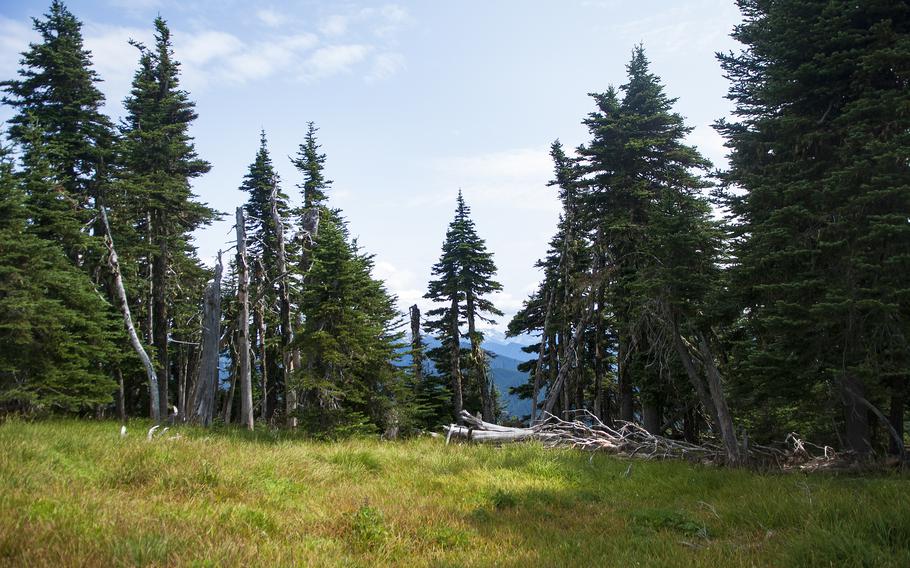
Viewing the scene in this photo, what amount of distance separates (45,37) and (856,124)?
27292mm

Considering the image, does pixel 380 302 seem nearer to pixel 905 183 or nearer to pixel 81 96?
pixel 905 183

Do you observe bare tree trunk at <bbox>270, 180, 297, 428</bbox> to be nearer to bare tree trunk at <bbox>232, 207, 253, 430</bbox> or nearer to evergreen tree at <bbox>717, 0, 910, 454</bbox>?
bare tree trunk at <bbox>232, 207, 253, 430</bbox>

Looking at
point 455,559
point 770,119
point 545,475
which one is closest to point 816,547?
point 455,559

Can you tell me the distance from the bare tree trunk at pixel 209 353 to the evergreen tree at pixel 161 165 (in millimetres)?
4609

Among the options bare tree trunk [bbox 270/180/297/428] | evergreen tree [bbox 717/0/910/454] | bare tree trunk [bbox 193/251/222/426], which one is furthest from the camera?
bare tree trunk [bbox 270/180/297/428]

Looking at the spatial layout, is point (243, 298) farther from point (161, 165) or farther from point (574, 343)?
point (574, 343)

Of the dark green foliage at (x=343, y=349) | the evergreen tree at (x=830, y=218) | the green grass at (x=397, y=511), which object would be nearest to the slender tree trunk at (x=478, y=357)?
the dark green foliage at (x=343, y=349)

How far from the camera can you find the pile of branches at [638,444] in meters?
11.2

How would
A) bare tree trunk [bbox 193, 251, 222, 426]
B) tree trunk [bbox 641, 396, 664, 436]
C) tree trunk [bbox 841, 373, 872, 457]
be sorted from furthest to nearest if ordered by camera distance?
bare tree trunk [bbox 193, 251, 222, 426] → tree trunk [bbox 641, 396, 664, 436] → tree trunk [bbox 841, 373, 872, 457]

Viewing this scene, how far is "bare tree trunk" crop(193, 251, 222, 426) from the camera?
16891mm

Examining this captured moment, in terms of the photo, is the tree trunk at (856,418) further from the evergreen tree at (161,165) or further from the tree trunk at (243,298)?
the evergreen tree at (161,165)

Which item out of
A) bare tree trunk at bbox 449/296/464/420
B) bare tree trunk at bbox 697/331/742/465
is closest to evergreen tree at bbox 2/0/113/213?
bare tree trunk at bbox 449/296/464/420

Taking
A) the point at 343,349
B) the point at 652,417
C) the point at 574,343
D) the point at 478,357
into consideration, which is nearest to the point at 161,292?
the point at 343,349

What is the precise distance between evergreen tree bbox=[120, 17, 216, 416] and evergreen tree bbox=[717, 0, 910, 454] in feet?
69.2
